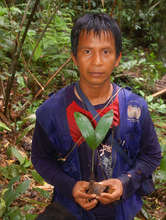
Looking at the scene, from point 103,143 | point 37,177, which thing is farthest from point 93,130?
point 37,177

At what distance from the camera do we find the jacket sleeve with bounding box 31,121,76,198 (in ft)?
4.19

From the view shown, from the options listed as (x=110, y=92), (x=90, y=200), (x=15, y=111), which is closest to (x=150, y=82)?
(x=15, y=111)

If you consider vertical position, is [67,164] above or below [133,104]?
below

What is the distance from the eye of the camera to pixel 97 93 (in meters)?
1.30

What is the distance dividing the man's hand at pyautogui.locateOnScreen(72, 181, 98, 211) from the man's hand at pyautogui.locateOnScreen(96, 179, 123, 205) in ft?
0.10

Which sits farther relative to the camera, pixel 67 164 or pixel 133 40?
pixel 133 40

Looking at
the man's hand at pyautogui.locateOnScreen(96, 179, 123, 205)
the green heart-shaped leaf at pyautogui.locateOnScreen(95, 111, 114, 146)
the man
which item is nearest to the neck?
the man

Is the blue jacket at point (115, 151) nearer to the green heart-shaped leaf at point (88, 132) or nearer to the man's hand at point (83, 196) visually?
the man's hand at point (83, 196)

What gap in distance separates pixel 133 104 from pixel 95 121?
8.0 inches

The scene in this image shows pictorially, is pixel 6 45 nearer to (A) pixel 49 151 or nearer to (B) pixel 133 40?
(A) pixel 49 151

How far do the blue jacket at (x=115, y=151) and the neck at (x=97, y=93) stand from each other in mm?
63

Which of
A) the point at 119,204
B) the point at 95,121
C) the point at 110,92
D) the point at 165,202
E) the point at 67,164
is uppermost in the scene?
the point at 110,92

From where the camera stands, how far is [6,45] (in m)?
2.09

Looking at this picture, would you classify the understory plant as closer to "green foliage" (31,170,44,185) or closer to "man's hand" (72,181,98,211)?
"man's hand" (72,181,98,211)
